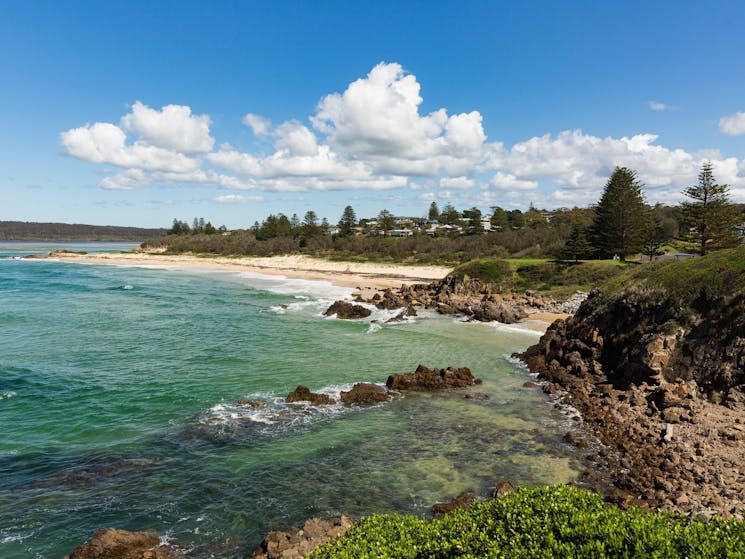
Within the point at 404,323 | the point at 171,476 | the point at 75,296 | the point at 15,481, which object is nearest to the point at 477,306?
the point at 404,323

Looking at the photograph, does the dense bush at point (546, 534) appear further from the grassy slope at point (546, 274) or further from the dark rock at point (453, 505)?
the grassy slope at point (546, 274)

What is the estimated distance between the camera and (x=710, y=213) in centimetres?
4762

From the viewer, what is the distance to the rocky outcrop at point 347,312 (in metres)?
43.2

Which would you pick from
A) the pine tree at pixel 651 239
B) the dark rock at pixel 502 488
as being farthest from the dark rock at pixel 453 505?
the pine tree at pixel 651 239

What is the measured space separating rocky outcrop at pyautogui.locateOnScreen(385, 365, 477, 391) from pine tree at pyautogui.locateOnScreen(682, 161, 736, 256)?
132ft

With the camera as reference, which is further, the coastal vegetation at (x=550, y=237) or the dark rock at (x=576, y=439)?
the coastal vegetation at (x=550, y=237)

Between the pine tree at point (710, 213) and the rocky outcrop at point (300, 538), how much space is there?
52.8 m

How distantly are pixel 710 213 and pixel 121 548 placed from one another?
58.1m

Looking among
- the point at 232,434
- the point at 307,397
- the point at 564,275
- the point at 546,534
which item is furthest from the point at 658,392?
the point at 564,275

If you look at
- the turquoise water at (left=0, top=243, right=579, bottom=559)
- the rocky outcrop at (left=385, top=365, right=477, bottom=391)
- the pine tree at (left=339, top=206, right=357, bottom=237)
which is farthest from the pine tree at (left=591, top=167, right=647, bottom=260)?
the pine tree at (left=339, top=206, right=357, bottom=237)

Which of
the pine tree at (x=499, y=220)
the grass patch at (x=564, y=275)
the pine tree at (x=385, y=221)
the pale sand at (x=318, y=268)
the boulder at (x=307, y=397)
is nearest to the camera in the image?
the boulder at (x=307, y=397)

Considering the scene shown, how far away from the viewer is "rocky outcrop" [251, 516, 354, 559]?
33.2ft

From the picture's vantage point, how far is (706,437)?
15.4m

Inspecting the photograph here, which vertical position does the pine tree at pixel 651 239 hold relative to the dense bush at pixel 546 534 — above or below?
above
